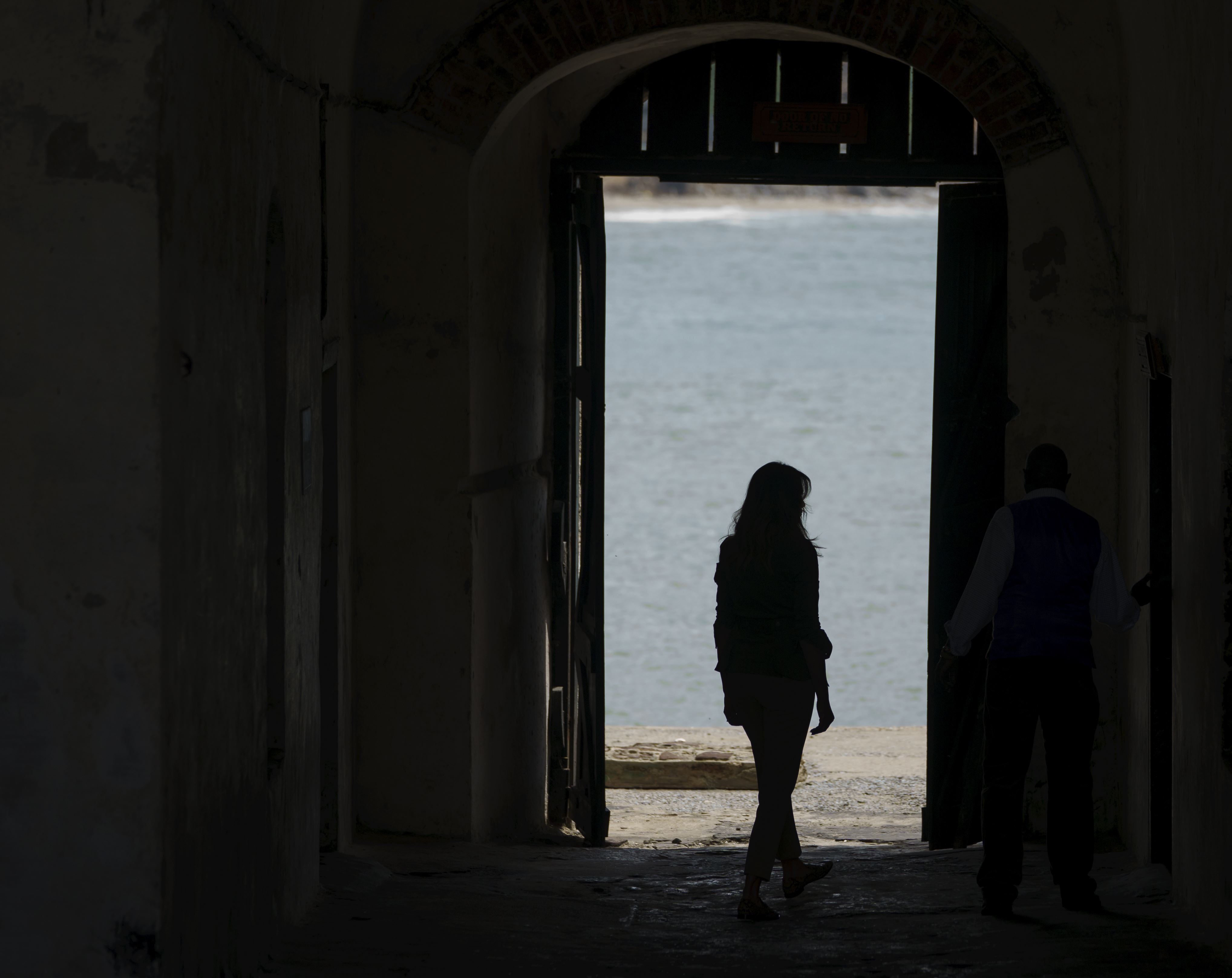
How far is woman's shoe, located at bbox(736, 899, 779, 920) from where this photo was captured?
4.75 m

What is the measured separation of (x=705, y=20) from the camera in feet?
20.4

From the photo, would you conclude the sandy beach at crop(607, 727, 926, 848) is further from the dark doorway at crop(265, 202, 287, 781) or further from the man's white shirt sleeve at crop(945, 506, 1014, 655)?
the dark doorway at crop(265, 202, 287, 781)

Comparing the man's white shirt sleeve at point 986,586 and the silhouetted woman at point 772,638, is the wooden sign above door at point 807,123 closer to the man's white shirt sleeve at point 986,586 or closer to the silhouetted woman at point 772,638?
the silhouetted woman at point 772,638

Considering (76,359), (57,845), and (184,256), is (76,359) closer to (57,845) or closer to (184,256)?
(184,256)

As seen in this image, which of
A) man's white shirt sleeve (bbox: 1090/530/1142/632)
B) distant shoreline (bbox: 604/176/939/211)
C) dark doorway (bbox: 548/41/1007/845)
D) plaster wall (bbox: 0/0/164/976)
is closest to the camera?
plaster wall (bbox: 0/0/164/976)

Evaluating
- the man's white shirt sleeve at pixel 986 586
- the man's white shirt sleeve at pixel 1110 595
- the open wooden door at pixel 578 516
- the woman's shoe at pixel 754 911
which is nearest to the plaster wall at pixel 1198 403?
the man's white shirt sleeve at pixel 1110 595

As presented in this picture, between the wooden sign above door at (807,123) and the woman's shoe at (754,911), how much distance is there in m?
3.81

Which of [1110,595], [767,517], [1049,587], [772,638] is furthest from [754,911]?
[1110,595]

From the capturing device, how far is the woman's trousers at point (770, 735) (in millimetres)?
4566

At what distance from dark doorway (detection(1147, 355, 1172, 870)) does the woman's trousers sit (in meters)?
1.41

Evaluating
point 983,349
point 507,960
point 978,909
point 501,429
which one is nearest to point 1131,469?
point 983,349

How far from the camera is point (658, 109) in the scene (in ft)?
23.9

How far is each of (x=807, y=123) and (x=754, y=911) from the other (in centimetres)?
392

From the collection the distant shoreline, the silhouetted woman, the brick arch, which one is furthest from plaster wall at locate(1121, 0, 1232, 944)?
the distant shoreline
